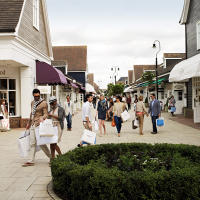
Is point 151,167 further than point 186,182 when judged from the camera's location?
Yes

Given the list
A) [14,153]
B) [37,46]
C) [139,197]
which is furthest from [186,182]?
[37,46]

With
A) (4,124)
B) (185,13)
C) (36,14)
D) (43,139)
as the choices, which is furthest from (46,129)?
(185,13)

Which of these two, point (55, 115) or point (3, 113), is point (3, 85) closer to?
point (3, 113)

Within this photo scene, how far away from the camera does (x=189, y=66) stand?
1462 centimetres

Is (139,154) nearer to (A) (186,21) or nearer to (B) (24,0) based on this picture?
(B) (24,0)

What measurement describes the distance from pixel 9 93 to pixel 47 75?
7.60 feet

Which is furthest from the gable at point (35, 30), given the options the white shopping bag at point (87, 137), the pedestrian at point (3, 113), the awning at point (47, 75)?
the white shopping bag at point (87, 137)

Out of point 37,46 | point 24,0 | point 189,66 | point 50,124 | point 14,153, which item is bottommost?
point 14,153

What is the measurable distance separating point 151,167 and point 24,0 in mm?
12346

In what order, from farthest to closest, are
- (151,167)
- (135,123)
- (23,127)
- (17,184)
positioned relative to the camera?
(23,127), (135,123), (17,184), (151,167)

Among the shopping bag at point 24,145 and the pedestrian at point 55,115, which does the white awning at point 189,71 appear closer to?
the pedestrian at point 55,115

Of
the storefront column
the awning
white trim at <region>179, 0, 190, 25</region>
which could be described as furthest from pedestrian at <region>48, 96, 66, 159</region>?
white trim at <region>179, 0, 190, 25</region>

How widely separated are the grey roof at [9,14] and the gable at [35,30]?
37cm

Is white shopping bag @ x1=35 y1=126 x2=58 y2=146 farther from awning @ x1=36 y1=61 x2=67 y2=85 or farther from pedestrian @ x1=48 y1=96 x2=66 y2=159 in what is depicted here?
awning @ x1=36 y1=61 x2=67 y2=85
